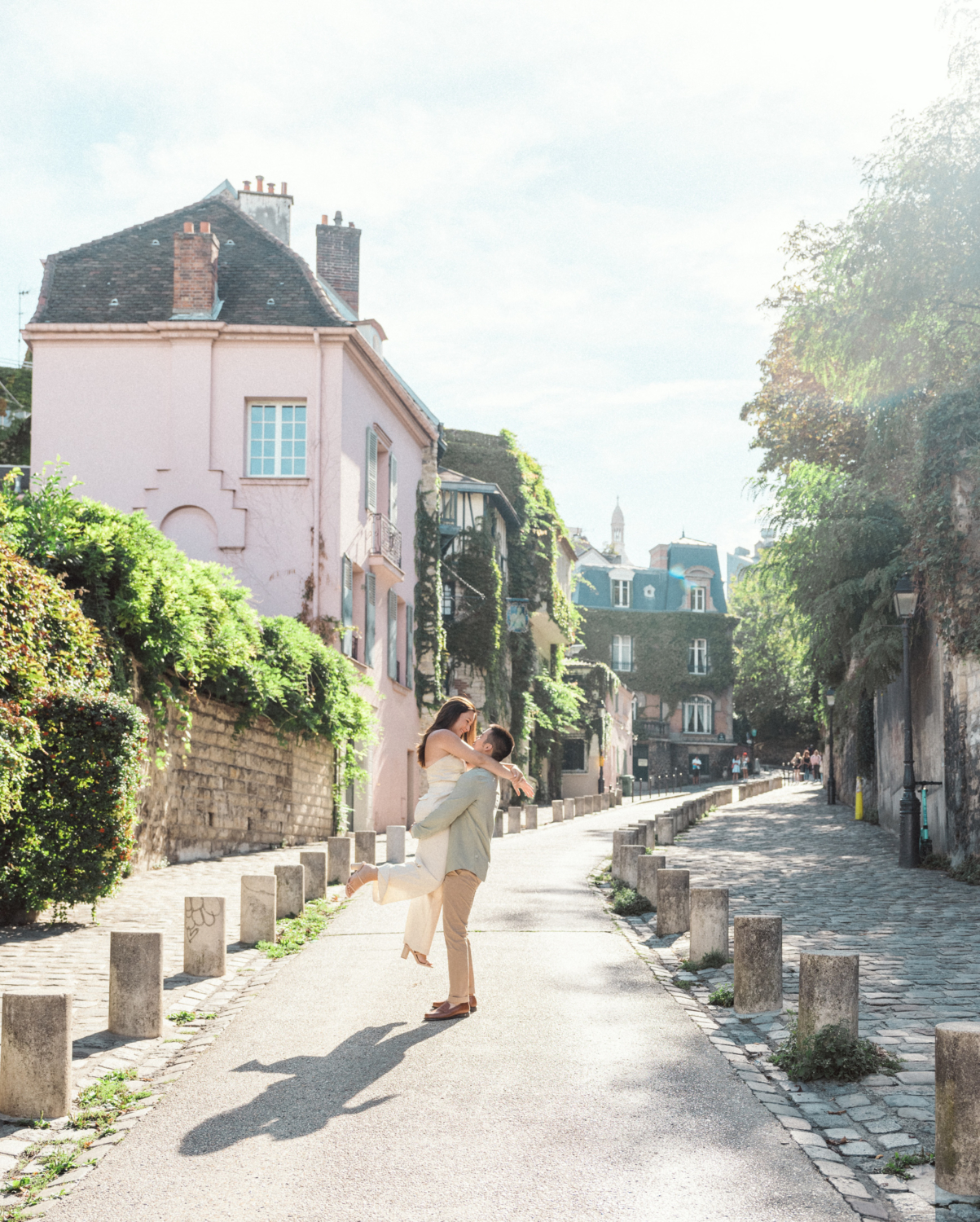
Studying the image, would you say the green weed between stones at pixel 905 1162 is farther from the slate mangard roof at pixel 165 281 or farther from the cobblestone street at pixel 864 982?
the slate mangard roof at pixel 165 281

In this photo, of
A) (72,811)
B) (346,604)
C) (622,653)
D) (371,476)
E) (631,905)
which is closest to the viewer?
(72,811)

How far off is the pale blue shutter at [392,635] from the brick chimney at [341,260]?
6.77m

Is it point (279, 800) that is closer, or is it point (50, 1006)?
point (50, 1006)

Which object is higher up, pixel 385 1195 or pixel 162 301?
pixel 162 301

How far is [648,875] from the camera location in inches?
475

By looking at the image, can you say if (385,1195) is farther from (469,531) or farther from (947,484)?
(469,531)

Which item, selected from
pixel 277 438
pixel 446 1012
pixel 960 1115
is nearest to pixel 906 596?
pixel 277 438

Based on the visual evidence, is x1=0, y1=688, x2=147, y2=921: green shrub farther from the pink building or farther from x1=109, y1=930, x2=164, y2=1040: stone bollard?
the pink building

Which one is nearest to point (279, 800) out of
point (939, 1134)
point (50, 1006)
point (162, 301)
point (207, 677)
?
point (207, 677)

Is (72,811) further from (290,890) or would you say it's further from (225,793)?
(225,793)

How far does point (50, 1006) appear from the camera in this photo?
495cm

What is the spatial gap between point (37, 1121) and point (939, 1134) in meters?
3.31

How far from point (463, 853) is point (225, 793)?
10.5 metres

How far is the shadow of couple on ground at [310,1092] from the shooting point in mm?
4727
